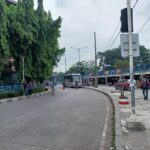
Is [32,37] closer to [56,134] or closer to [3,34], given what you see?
[3,34]

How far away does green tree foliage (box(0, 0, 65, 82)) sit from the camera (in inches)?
1284

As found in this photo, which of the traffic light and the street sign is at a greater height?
the traffic light

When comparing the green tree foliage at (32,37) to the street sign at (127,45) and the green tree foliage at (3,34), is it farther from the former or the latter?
the street sign at (127,45)

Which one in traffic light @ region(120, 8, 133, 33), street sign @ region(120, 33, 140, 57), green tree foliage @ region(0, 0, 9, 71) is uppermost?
green tree foliage @ region(0, 0, 9, 71)

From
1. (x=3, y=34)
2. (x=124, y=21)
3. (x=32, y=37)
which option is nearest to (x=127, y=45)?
(x=124, y=21)

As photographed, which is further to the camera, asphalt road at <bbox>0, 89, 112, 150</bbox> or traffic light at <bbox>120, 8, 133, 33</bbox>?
traffic light at <bbox>120, 8, 133, 33</bbox>

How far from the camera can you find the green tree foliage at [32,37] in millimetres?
32625

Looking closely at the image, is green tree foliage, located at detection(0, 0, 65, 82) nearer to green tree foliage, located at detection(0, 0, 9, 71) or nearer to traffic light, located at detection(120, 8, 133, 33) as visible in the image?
green tree foliage, located at detection(0, 0, 9, 71)

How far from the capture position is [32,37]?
34.2 m

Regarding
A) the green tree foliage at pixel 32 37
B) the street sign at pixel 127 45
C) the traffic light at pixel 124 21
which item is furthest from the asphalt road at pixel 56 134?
the green tree foliage at pixel 32 37

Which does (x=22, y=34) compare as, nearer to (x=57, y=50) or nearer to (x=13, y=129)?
(x=57, y=50)

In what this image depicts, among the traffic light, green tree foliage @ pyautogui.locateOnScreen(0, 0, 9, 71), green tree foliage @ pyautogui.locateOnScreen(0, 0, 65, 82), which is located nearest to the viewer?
the traffic light

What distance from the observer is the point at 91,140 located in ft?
27.1

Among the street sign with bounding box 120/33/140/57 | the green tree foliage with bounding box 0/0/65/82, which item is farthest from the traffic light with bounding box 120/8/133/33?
the green tree foliage with bounding box 0/0/65/82
